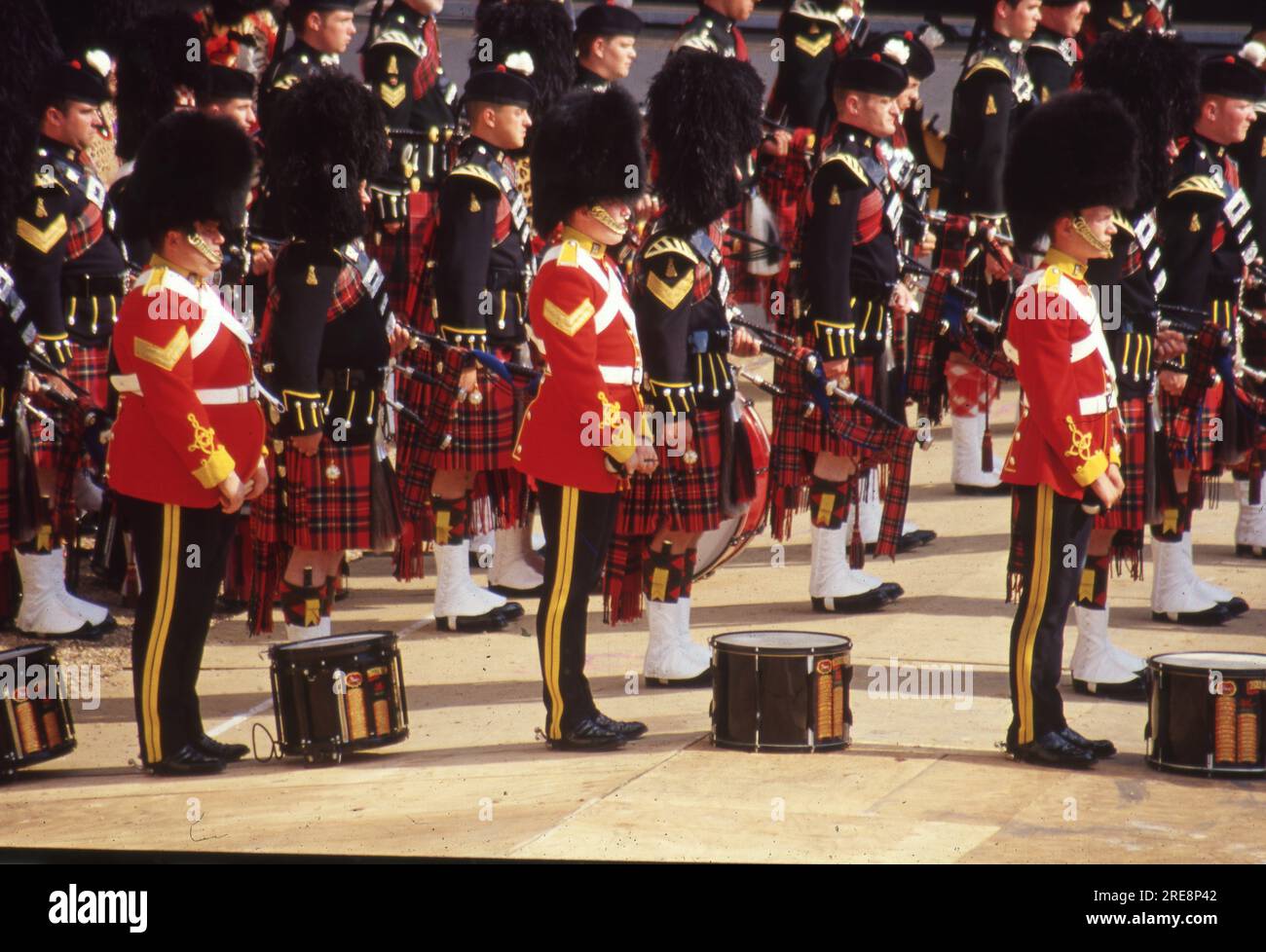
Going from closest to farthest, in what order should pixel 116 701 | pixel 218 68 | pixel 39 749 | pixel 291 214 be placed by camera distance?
pixel 39 749, pixel 291 214, pixel 116 701, pixel 218 68

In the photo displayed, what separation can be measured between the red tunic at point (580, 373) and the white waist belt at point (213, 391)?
2.48 ft

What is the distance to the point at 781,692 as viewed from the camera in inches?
220

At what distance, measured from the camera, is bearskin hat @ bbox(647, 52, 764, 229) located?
616cm

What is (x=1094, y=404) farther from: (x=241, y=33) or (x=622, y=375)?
(x=241, y=33)

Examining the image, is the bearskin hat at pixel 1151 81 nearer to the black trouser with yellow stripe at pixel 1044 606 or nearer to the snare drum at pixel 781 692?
the black trouser with yellow stripe at pixel 1044 606

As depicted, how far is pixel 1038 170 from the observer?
5.64 meters

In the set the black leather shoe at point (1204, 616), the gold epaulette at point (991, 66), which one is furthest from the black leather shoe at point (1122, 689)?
the gold epaulette at point (991, 66)

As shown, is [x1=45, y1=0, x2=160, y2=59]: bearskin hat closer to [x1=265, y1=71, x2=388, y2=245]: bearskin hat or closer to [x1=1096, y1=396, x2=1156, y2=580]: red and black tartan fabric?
[x1=265, y1=71, x2=388, y2=245]: bearskin hat

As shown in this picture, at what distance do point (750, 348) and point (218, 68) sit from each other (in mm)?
2464

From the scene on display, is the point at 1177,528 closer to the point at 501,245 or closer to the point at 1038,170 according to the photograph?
the point at 1038,170

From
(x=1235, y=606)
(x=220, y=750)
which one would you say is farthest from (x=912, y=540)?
(x=220, y=750)

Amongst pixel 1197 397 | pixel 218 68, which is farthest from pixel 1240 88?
pixel 218 68

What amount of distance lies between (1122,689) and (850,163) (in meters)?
2.02

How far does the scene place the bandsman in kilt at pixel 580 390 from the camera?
5.55 m
